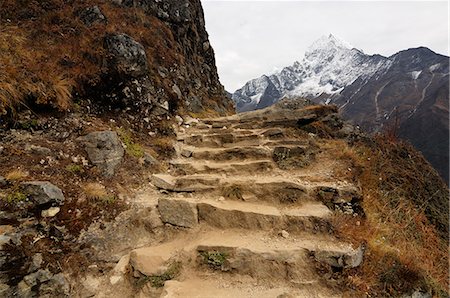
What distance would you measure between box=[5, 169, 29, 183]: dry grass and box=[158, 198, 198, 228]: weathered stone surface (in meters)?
2.74

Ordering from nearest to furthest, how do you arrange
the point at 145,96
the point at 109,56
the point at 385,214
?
the point at 385,214 < the point at 109,56 < the point at 145,96

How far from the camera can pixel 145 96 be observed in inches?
438

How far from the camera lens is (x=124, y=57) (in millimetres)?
10734

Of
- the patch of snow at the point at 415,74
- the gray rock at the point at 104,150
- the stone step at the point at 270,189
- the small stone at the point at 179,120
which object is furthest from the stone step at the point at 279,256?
the patch of snow at the point at 415,74

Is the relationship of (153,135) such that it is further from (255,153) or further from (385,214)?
(385,214)

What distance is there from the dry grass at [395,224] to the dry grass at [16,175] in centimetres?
623

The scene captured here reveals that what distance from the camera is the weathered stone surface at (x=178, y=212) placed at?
21.2 feet

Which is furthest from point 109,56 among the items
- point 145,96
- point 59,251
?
point 59,251

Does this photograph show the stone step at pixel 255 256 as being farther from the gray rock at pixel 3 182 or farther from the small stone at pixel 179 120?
the small stone at pixel 179 120

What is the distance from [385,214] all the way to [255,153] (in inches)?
150

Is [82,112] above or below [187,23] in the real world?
below

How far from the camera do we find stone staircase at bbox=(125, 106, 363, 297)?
5.02 m

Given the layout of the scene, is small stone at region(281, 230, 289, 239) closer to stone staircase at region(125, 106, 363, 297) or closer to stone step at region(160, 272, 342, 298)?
stone staircase at region(125, 106, 363, 297)

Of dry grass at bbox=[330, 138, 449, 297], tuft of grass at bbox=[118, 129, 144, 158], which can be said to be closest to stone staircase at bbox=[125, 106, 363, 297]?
dry grass at bbox=[330, 138, 449, 297]
